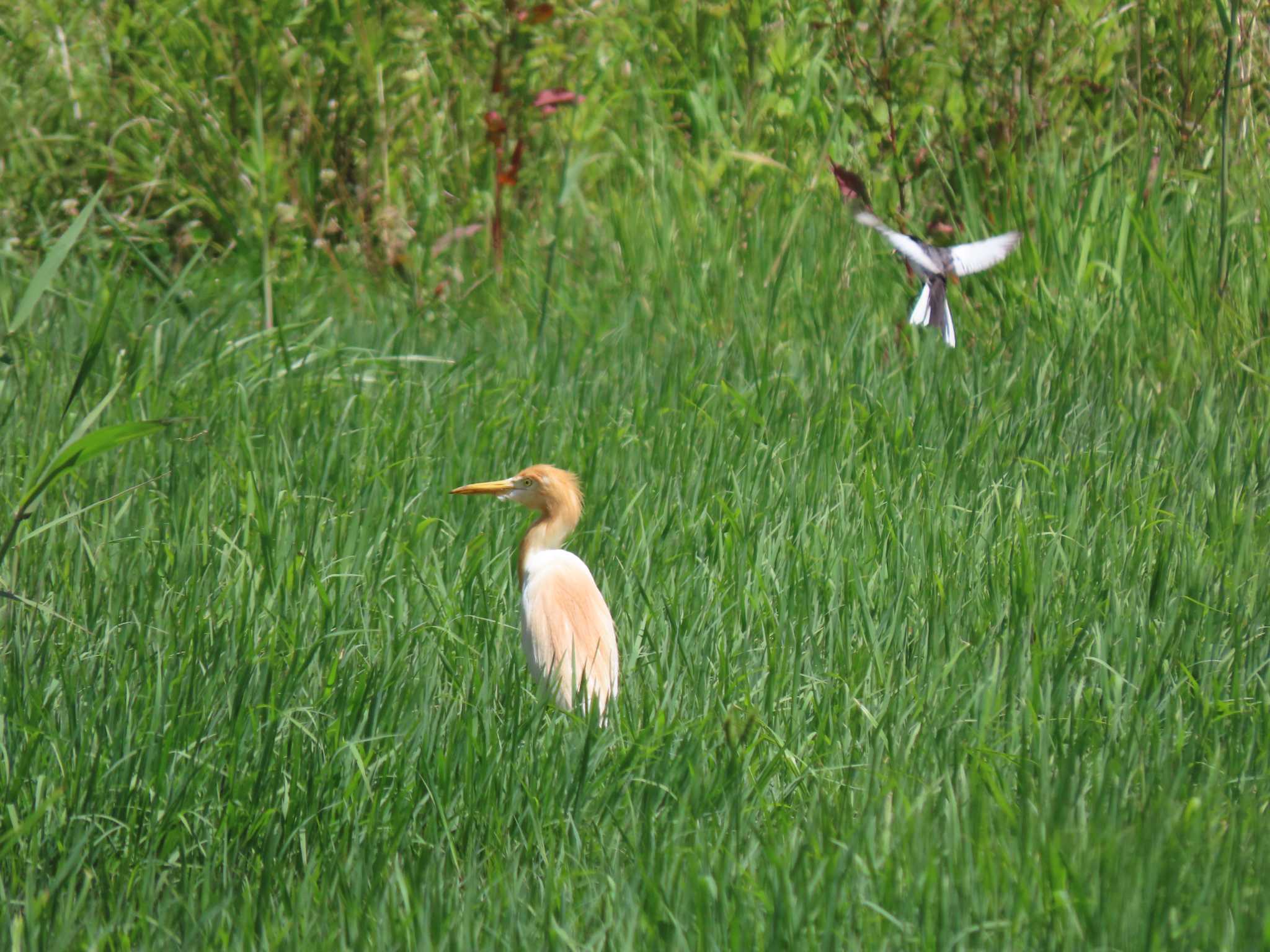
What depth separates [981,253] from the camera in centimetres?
429

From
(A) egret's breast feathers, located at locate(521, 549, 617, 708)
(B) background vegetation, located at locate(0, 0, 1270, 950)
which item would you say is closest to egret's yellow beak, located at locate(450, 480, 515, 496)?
(B) background vegetation, located at locate(0, 0, 1270, 950)

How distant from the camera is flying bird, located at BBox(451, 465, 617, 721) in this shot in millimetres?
2574

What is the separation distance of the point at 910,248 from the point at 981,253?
0.93 ft

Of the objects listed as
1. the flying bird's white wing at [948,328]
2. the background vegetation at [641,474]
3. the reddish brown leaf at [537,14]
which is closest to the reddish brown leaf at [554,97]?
the background vegetation at [641,474]

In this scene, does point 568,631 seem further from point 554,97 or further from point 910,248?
point 554,97

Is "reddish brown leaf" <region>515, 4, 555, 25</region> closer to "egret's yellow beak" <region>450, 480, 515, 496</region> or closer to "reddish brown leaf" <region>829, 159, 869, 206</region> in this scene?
"reddish brown leaf" <region>829, 159, 869, 206</region>

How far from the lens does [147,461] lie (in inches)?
141

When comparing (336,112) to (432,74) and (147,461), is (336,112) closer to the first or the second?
(432,74)

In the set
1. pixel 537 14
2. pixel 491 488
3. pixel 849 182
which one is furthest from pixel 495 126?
pixel 491 488

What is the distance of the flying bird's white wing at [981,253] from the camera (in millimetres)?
4234

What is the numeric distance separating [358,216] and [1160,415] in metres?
3.12

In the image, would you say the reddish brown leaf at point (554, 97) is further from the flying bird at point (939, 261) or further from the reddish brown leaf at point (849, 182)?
the flying bird at point (939, 261)

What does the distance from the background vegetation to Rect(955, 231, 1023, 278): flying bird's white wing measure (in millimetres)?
236

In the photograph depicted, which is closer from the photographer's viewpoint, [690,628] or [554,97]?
[690,628]
